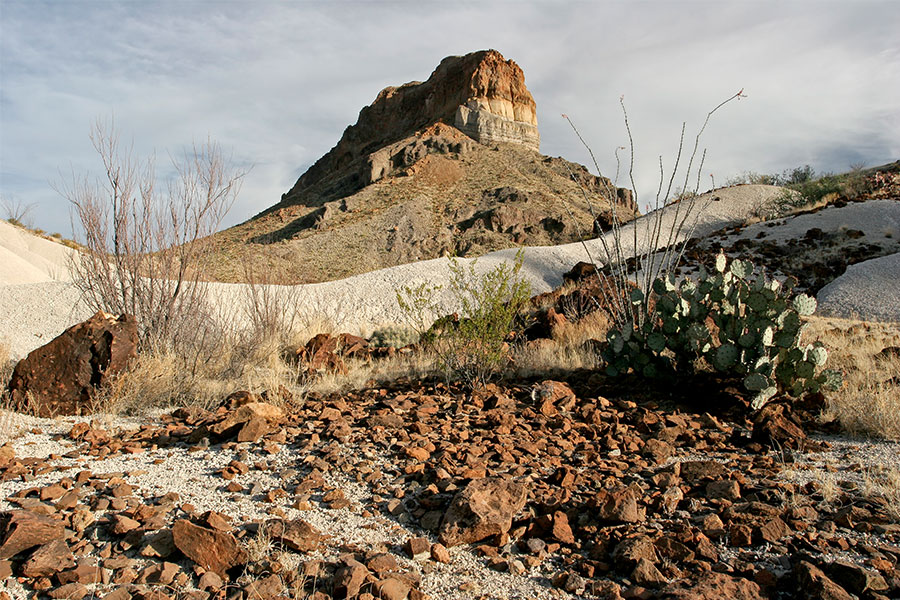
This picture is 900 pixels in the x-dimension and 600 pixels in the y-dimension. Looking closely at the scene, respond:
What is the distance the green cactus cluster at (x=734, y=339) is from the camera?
4492 millimetres

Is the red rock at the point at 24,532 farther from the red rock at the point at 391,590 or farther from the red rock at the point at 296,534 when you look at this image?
the red rock at the point at 391,590

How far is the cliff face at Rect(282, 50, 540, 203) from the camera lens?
54.3 m

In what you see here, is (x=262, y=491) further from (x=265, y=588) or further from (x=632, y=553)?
(x=632, y=553)

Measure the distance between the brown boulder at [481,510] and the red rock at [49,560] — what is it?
1.60m

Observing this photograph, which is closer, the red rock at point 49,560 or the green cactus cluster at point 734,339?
the red rock at point 49,560

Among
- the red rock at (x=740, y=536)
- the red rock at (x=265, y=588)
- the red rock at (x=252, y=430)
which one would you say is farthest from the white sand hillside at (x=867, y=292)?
the red rock at (x=265, y=588)

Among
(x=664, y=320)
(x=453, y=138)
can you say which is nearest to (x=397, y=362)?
(x=664, y=320)

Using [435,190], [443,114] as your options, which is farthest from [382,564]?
[443,114]

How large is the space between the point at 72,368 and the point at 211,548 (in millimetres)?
3322

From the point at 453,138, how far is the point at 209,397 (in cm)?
4929

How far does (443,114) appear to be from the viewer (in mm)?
60125

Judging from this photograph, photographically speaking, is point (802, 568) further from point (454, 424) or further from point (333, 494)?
point (454, 424)

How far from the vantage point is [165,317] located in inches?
261

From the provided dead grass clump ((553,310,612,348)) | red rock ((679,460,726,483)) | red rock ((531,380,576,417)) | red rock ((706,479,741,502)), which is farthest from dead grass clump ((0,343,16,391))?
dead grass clump ((553,310,612,348))
